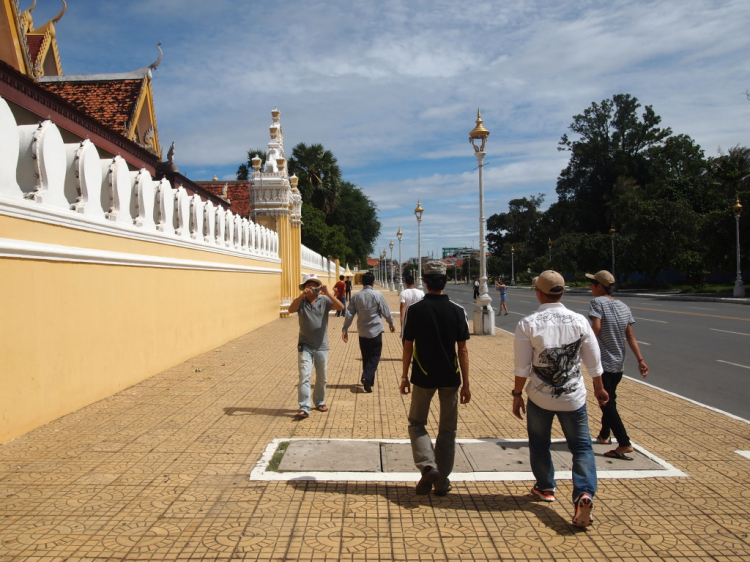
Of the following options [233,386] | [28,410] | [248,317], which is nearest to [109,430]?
[28,410]

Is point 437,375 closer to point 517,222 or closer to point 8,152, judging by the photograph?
point 8,152

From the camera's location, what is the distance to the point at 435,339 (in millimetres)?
4492

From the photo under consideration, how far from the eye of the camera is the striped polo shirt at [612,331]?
5551 mm

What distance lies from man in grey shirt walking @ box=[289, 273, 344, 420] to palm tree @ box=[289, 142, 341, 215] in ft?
141

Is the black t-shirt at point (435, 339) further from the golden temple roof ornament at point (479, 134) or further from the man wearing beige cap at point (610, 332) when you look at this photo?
the golden temple roof ornament at point (479, 134)

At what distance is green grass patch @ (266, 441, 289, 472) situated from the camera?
16.6 ft

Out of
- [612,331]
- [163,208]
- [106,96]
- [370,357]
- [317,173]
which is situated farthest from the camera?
[317,173]

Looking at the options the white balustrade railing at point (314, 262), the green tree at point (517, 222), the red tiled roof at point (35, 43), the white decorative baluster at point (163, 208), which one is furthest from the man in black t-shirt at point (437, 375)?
the green tree at point (517, 222)

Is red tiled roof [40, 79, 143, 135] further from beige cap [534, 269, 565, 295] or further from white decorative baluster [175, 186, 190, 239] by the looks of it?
beige cap [534, 269, 565, 295]

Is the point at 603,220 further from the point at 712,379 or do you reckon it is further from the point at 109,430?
the point at 109,430

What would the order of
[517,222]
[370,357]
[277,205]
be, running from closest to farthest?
[370,357] → [277,205] → [517,222]

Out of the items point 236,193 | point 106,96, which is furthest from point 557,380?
point 236,193

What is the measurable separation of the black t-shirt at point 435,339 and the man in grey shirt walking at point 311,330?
2.53 m

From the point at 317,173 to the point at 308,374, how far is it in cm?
4481
